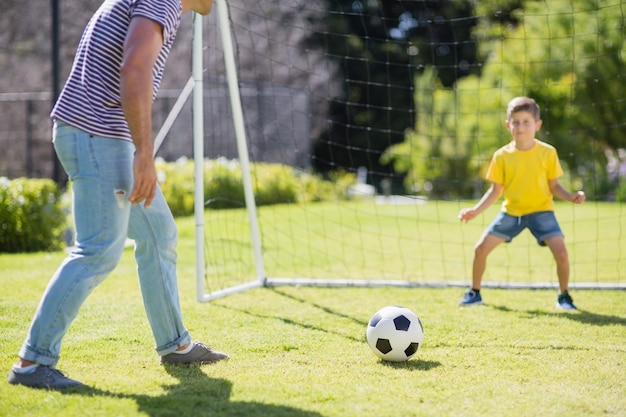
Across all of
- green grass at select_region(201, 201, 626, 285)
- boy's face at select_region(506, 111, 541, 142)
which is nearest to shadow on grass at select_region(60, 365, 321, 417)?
boy's face at select_region(506, 111, 541, 142)

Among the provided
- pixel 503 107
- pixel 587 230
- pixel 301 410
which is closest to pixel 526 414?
pixel 301 410

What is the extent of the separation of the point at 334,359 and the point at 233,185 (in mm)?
8431

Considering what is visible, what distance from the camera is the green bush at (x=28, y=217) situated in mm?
7594

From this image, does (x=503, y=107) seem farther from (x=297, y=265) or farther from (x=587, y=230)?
(x=297, y=265)

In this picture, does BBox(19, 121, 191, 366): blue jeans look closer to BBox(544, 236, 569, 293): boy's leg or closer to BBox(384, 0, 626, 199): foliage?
BBox(544, 236, 569, 293): boy's leg

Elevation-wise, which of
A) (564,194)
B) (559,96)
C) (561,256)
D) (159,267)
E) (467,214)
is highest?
(559,96)

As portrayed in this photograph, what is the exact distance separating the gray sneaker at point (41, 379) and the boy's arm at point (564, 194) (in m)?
3.22

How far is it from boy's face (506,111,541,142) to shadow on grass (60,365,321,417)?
2793 mm

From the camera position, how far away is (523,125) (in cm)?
488

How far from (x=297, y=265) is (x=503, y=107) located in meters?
8.70

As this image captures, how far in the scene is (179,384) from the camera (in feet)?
9.96

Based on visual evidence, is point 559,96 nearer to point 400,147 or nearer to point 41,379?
point 400,147

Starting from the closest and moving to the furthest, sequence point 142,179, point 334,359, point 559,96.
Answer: point 142,179 → point 334,359 → point 559,96

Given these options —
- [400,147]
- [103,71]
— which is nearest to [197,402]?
[103,71]
